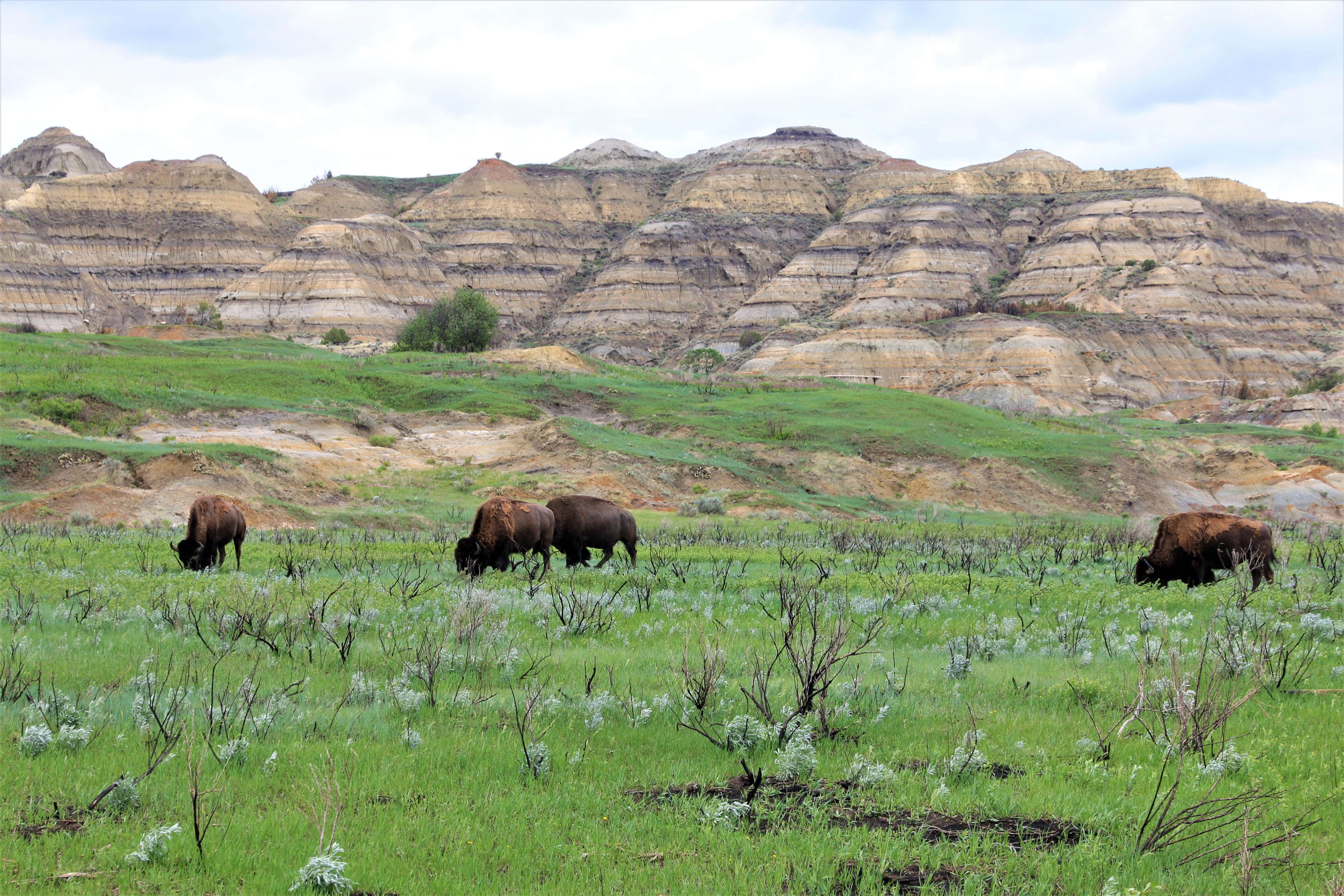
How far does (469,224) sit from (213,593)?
16269cm

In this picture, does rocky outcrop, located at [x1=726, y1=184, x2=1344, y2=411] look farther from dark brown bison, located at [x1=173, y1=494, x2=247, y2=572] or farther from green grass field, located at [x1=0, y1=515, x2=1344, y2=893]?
green grass field, located at [x1=0, y1=515, x2=1344, y2=893]

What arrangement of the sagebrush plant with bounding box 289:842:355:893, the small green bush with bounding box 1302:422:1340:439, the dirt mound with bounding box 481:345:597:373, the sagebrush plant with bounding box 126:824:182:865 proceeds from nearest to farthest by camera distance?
the sagebrush plant with bounding box 289:842:355:893 → the sagebrush plant with bounding box 126:824:182:865 → the small green bush with bounding box 1302:422:1340:439 → the dirt mound with bounding box 481:345:597:373

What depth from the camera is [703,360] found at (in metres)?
124

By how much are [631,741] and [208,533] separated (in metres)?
13.0

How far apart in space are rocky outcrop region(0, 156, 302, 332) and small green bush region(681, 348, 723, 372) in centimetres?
6543

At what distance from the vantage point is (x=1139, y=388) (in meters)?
108

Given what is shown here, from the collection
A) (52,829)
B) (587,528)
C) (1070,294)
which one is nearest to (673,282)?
(1070,294)

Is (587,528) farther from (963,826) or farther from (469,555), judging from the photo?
(963,826)

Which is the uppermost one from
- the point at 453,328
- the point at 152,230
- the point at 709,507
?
the point at 152,230

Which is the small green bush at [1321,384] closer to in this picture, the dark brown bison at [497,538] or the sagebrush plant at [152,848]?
the dark brown bison at [497,538]

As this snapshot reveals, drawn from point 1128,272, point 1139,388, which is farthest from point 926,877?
point 1128,272

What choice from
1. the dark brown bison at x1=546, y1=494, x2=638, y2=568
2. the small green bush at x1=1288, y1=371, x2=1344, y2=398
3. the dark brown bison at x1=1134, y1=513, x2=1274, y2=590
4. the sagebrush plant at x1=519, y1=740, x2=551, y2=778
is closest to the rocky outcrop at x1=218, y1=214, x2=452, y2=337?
the small green bush at x1=1288, y1=371, x2=1344, y2=398

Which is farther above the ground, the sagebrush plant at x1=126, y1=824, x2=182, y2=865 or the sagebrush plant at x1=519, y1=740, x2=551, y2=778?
the sagebrush plant at x1=126, y1=824, x2=182, y2=865

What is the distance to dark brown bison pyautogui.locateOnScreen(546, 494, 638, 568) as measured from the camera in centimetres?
A: 1977
